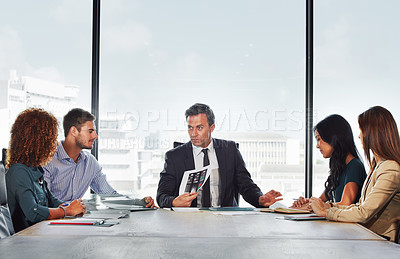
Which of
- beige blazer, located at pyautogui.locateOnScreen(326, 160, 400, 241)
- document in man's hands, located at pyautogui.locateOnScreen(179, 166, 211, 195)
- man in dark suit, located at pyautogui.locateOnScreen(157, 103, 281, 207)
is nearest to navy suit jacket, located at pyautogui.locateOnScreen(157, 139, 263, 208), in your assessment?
man in dark suit, located at pyautogui.locateOnScreen(157, 103, 281, 207)

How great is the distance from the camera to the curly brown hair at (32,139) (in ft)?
8.04

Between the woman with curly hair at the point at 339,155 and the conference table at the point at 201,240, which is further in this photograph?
the woman with curly hair at the point at 339,155

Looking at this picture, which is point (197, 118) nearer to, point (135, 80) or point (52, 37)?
point (135, 80)

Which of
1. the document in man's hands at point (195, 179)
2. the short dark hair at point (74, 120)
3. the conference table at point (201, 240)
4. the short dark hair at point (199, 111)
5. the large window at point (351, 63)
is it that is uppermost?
the large window at point (351, 63)

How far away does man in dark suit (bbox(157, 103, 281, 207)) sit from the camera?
11.4 feet

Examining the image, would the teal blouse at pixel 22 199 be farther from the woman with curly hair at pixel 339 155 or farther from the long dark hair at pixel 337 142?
the long dark hair at pixel 337 142

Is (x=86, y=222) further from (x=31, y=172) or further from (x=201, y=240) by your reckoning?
(x=201, y=240)

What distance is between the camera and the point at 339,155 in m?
2.91

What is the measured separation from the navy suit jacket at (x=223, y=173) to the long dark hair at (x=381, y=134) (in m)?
1.14

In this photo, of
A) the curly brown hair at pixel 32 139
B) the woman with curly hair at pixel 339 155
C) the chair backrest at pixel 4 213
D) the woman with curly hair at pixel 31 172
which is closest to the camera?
the chair backrest at pixel 4 213

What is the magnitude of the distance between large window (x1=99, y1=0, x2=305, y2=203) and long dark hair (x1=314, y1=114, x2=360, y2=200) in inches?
48.4

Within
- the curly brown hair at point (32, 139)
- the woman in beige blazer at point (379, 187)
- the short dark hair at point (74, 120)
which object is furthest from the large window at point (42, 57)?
the woman in beige blazer at point (379, 187)

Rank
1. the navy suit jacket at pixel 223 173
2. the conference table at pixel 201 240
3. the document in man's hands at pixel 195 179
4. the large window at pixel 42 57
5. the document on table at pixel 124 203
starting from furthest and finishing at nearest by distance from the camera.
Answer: the large window at pixel 42 57 → the navy suit jacket at pixel 223 173 → the document in man's hands at pixel 195 179 → the document on table at pixel 124 203 → the conference table at pixel 201 240

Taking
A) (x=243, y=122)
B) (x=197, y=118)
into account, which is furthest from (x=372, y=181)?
(x=243, y=122)
